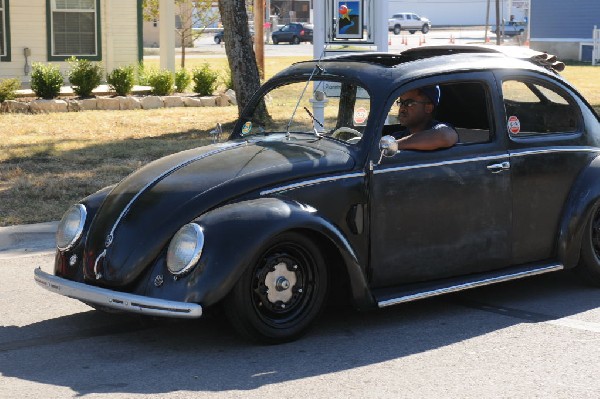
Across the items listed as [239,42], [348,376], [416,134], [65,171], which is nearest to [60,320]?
[348,376]

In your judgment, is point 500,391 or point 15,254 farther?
point 15,254

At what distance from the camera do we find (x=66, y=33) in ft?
73.4

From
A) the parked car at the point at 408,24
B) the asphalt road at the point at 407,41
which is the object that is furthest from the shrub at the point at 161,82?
the parked car at the point at 408,24

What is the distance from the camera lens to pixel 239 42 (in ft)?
52.2

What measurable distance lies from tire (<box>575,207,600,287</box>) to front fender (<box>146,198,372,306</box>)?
7.44 feet

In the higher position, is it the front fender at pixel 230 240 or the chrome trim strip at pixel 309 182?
the chrome trim strip at pixel 309 182

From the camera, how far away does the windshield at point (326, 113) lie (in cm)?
661

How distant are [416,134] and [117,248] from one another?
204cm

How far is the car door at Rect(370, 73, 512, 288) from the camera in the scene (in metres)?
6.25

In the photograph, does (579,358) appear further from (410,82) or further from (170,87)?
(170,87)

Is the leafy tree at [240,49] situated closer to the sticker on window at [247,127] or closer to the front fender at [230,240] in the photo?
the sticker on window at [247,127]

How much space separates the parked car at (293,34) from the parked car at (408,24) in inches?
478

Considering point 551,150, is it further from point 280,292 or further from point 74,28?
point 74,28

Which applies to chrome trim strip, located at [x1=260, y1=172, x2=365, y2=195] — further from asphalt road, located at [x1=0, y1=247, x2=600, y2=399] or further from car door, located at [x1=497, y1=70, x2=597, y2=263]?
car door, located at [x1=497, y1=70, x2=597, y2=263]
